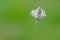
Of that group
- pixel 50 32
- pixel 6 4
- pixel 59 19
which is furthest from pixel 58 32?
pixel 6 4

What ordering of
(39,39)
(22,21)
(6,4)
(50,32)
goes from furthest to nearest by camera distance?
(6,4)
(22,21)
(50,32)
(39,39)

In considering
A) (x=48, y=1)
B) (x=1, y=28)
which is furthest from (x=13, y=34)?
(x=48, y=1)

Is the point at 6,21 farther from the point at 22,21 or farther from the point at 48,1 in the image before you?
the point at 48,1

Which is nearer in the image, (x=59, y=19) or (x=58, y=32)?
(x=58, y=32)

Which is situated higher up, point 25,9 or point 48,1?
point 48,1

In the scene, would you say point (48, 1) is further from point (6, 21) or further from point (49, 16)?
point (6, 21)

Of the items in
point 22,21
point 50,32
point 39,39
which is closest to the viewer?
point 39,39

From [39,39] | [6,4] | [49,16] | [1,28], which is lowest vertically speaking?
[39,39]
